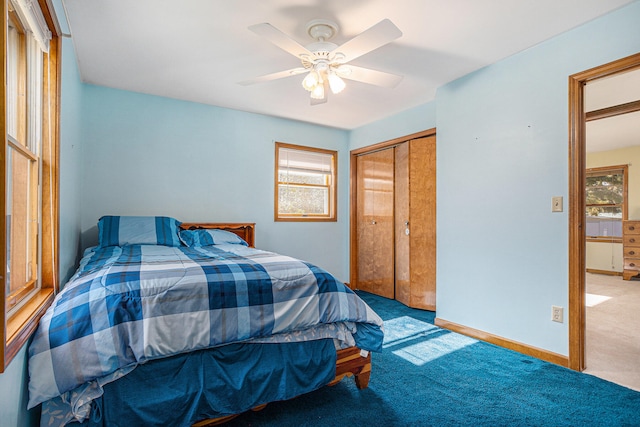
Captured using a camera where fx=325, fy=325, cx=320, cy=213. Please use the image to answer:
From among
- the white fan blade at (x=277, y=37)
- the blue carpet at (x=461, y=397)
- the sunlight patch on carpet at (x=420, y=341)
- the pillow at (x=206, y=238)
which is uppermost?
the white fan blade at (x=277, y=37)

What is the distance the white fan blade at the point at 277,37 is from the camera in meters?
1.78

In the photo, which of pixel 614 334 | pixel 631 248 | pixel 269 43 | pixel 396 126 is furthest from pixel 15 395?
pixel 631 248

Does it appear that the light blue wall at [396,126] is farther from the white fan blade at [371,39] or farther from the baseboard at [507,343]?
the baseboard at [507,343]

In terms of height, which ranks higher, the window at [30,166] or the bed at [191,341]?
the window at [30,166]

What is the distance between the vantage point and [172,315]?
1.45 m

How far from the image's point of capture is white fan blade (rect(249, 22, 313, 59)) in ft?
5.82

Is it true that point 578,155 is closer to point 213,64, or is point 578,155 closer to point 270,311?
point 270,311

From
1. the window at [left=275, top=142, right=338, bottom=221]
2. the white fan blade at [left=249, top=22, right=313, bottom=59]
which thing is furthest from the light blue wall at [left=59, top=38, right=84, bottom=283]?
the window at [left=275, top=142, right=338, bottom=221]

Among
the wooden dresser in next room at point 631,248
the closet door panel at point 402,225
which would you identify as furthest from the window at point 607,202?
the closet door panel at point 402,225

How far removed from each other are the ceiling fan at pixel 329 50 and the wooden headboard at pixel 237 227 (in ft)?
5.74

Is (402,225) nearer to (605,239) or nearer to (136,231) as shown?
(136,231)

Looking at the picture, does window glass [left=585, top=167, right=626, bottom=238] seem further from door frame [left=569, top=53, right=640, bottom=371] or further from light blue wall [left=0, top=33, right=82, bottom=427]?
light blue wall [left=0, top=33, right=82, bottom=427]

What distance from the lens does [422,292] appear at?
12.1ft

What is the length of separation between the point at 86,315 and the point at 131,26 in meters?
1.93
